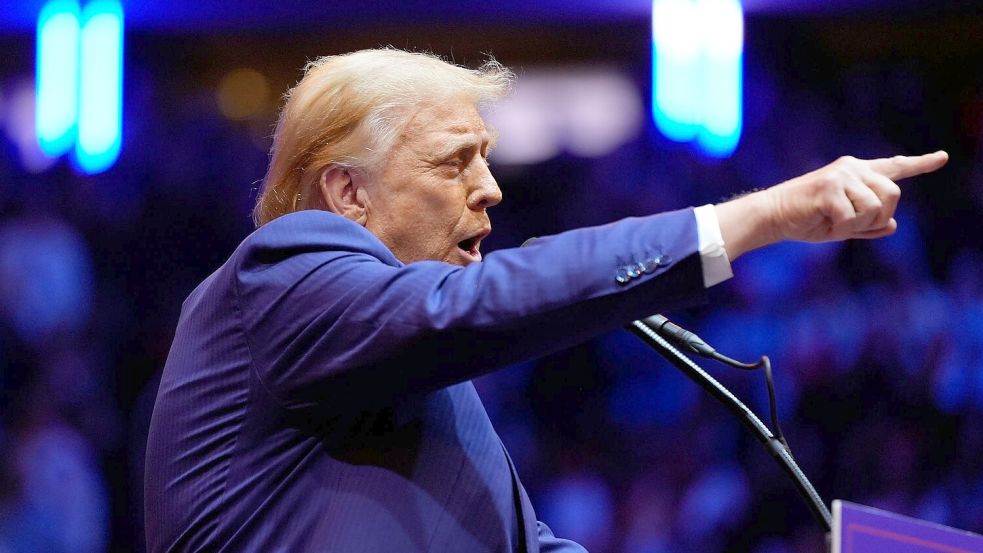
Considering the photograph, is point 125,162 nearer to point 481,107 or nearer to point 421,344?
point 481,107

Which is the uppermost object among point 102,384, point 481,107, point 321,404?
point 481,107

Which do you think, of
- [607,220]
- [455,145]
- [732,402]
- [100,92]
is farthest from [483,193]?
[100,92]

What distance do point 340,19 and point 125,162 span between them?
0.87 meters

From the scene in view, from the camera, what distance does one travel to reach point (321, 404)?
1037mm

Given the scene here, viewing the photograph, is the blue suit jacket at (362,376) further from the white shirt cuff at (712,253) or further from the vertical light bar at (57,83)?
the vertical light bar at (57,83)

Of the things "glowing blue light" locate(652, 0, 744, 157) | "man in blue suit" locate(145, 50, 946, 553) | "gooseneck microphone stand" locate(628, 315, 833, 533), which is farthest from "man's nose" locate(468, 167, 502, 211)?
"glowing blue light" locate(652, 0, 744, 157)

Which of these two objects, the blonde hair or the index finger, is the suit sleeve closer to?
the index finger

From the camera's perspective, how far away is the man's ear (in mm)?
1368

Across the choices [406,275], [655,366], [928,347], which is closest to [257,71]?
[655,366]

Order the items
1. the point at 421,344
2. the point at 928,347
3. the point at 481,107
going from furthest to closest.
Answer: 1. the point at 928,347
2. the point at 481,107
3. the point at 421,344

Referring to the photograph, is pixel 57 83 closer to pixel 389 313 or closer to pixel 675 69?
pixel 675 69

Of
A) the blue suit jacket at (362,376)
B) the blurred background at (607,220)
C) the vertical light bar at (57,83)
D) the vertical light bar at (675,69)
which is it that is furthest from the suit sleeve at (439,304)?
the vertical light bar at (57,83)

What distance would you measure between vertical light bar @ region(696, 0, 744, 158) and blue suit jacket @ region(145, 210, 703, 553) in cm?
236

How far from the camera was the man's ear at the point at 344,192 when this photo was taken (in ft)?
4.49
